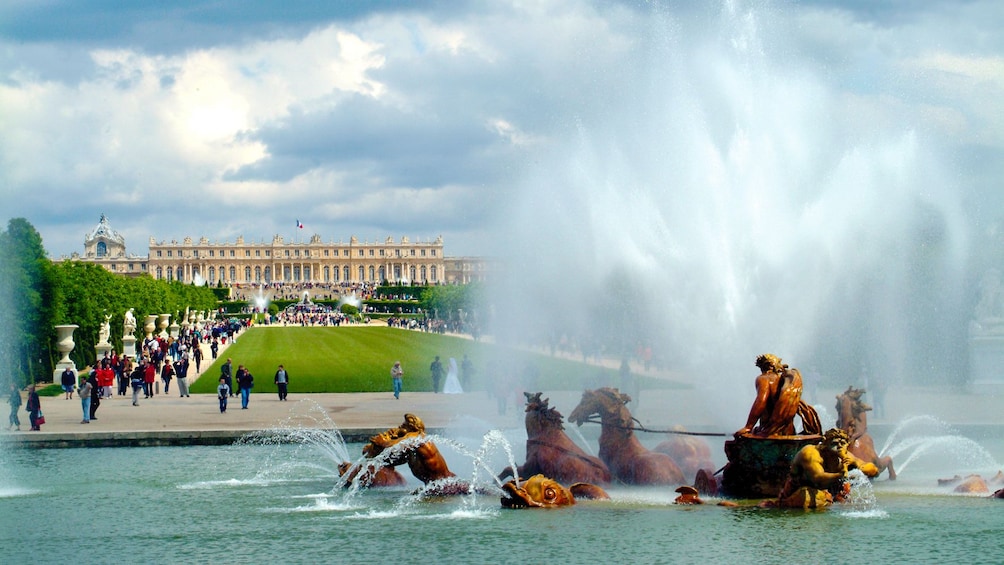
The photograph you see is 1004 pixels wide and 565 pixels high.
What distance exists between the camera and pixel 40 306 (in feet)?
105

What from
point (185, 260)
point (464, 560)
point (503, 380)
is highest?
point (185, 260)

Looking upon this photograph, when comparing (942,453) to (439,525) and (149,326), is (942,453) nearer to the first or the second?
(439,525)

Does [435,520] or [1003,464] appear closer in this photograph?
[435,520]

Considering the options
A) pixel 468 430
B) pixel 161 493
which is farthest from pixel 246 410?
pixel 161 493

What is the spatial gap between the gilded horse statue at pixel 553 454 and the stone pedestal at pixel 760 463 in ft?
4.10

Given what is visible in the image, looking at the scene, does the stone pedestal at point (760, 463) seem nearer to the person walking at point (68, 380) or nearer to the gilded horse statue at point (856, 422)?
the gilded horse statue at point (856, 422)

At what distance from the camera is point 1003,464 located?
533 inches

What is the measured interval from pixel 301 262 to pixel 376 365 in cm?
14399

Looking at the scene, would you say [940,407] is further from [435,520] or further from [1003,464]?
[435,520]

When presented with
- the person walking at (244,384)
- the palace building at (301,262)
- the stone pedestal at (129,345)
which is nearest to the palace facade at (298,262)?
the palace building at (301,262)

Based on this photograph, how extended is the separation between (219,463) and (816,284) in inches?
287

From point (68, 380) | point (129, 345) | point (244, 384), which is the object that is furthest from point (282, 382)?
point (129, 345)

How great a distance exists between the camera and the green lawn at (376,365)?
81.4 ft

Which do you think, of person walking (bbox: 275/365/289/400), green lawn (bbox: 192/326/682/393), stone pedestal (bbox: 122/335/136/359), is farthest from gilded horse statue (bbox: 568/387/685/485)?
stone pedestal (bbox: 122/335/136/359)
